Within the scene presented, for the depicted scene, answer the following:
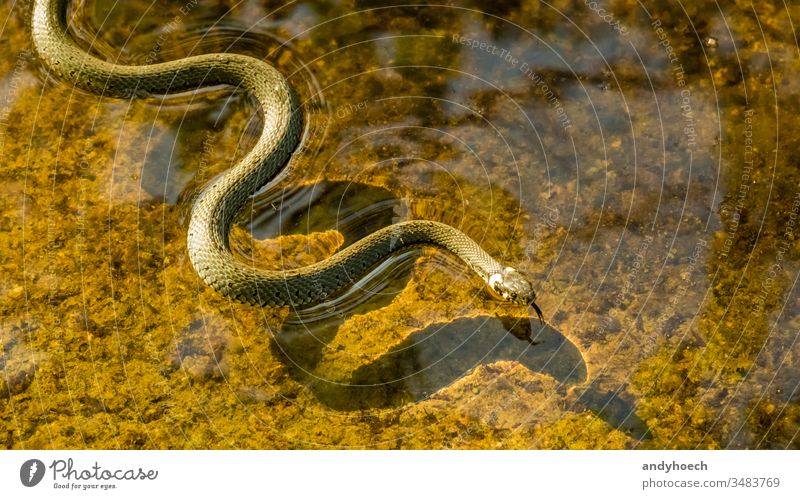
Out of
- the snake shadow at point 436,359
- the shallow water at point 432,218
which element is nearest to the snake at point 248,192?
the shallow water at point 432,218

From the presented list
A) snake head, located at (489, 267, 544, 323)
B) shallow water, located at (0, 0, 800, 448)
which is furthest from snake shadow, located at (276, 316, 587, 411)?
snake head, located at (489, 267, 544, 323)

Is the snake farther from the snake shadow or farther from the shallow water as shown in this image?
the snake shadow

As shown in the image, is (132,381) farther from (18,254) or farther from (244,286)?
(18,254)

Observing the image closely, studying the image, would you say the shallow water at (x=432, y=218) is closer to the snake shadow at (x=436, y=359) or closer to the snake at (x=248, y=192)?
the snake shadow at (x=436, y=359)

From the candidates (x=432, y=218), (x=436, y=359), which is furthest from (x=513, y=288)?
(x=432, y=218)

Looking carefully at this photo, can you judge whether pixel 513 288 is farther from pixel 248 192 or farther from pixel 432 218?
pixel 248 192
